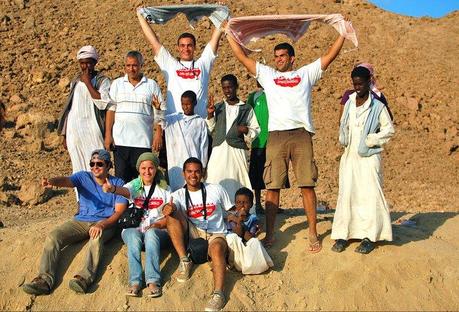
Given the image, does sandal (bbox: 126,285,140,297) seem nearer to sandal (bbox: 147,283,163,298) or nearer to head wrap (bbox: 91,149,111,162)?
sandal (bbox: 147,283,163,298)

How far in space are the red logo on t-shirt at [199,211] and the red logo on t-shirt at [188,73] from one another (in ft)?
4.71

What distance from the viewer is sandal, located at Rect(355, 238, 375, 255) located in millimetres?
6188

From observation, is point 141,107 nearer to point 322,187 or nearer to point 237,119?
point 237,119

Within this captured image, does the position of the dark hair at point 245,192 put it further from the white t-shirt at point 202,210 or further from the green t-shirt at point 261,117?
the green t-shirt at point 261,117

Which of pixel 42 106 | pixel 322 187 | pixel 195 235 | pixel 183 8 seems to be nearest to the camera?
pixel 195 235

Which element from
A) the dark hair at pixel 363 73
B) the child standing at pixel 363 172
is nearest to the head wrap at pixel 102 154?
the child standing at pixel 363 172

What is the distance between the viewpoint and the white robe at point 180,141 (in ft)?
21.8

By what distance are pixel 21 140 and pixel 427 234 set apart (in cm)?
985

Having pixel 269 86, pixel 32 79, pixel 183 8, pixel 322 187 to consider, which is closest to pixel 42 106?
pixel 32 79

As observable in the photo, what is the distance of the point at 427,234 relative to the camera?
283 inches

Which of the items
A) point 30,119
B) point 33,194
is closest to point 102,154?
point 33,194

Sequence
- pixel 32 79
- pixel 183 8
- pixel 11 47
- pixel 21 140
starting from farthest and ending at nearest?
pixel 11 47
pixel 32 79
pixel 21 140
pixel 183 8

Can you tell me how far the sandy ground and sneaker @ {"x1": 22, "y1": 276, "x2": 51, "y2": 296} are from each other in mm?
92

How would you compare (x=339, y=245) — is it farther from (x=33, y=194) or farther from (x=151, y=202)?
(x=33, y=194)
